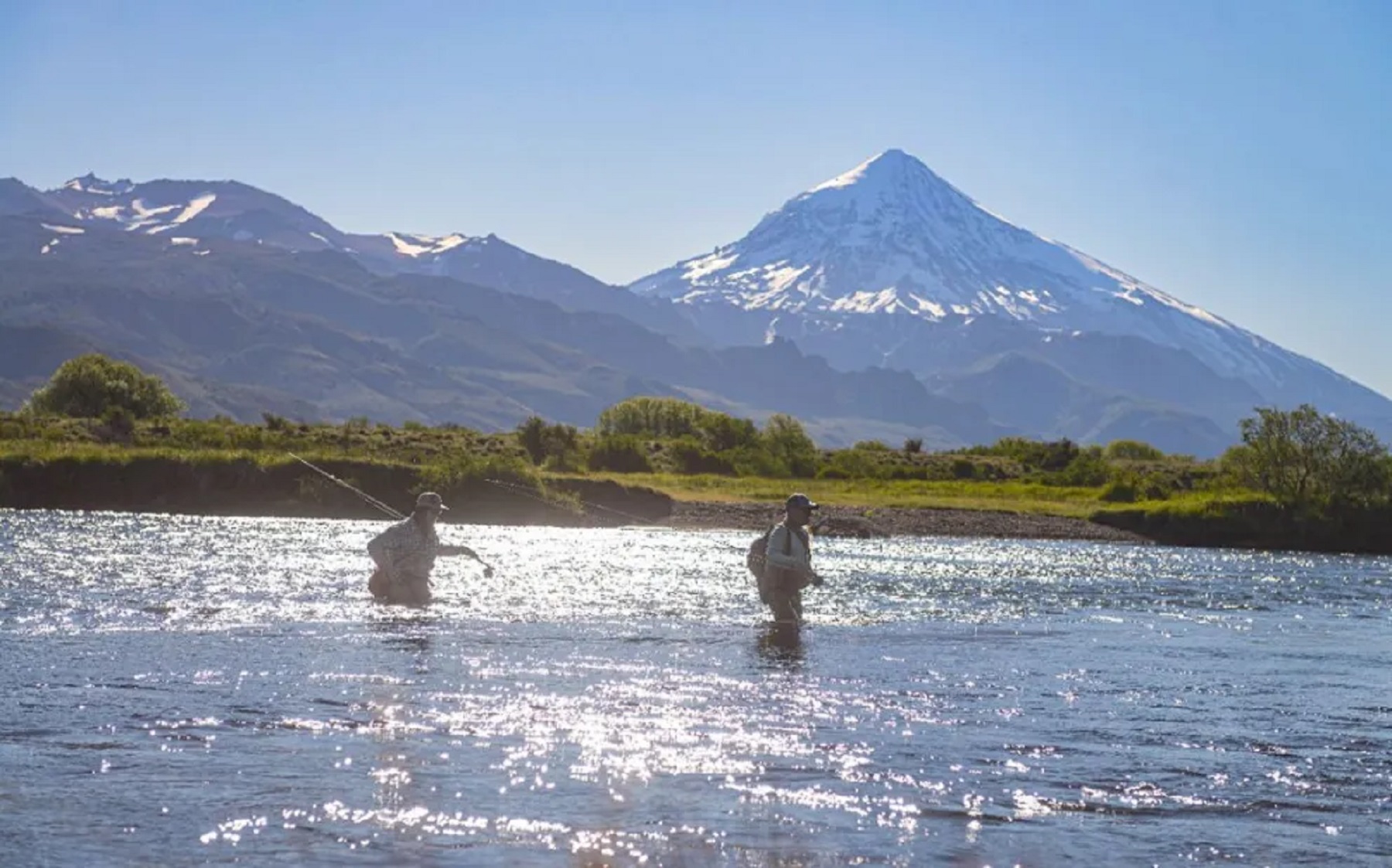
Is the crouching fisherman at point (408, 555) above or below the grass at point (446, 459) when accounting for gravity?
below

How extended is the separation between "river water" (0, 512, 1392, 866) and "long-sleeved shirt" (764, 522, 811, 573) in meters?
1.42

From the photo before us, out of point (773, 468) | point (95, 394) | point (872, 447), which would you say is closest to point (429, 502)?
point (95, 394)

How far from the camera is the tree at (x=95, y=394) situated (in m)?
93.9

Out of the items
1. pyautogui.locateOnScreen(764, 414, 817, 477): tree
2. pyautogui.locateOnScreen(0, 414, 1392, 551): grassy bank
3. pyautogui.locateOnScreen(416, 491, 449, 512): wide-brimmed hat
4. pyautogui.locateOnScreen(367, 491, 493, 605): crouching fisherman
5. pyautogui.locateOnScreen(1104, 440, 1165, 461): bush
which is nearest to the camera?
pyautogui.locateOnScreen(416, 491, 449, 512): wide-brimmed hat

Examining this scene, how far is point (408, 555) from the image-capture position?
103 ft

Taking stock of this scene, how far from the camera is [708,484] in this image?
283 ft

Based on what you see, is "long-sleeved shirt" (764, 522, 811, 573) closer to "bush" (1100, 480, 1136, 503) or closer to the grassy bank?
the grassy bank

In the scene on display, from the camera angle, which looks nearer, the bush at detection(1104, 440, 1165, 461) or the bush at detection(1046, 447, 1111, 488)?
the bush at detection(1046, 447, 1111, 488)

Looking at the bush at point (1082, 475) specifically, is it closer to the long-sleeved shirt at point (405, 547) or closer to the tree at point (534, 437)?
the tree at point (534, 437)

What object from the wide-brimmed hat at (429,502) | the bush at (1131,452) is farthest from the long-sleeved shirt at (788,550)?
the bush at (1131,452)

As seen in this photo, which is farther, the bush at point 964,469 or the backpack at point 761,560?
the bush at point 964,469

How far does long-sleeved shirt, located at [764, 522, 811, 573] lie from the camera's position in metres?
30.8

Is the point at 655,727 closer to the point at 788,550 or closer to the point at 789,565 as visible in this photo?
the point at 789,565

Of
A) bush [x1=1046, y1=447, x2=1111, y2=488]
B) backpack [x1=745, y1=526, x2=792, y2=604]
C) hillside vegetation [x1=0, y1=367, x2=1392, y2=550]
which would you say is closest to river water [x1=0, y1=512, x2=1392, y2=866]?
backpack [x1=745, y1=526, x2=792, y2=604]
